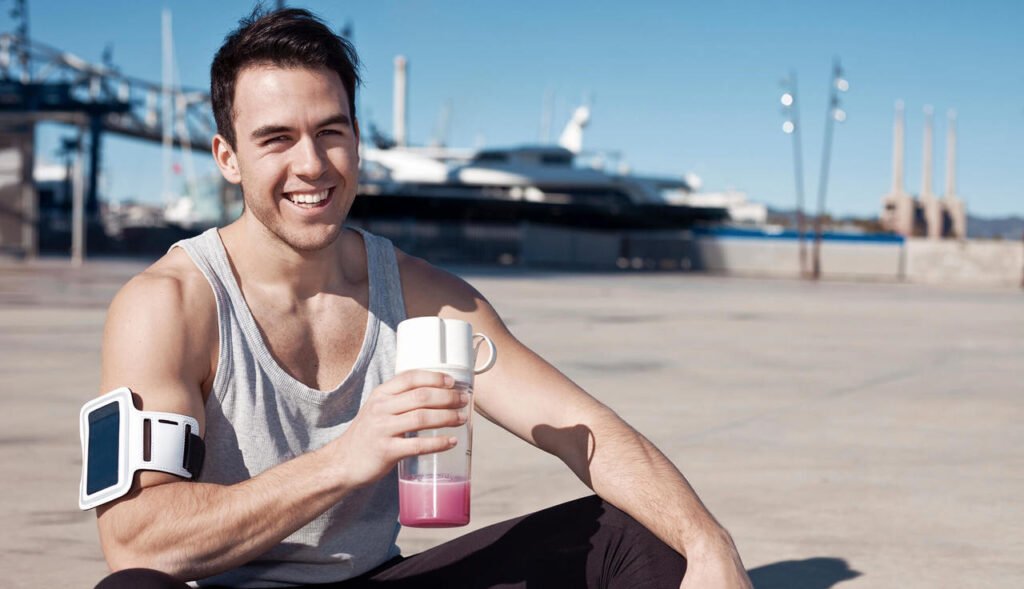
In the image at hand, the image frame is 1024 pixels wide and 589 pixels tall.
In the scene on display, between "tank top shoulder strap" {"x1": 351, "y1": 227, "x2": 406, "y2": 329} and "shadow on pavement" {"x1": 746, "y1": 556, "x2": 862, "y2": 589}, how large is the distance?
163 cm

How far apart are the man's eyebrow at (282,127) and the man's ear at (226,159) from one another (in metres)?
0.11

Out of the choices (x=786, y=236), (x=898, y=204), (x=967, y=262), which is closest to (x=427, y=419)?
(x=967, y=262)

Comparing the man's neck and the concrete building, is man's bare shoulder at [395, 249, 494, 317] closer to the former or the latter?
the man's neck

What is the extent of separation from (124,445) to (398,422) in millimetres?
534

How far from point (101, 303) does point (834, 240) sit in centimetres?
2921

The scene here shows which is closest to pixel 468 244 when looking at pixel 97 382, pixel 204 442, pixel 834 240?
pixel 834 240

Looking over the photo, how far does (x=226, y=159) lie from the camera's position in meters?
2.51

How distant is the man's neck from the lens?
2473mm

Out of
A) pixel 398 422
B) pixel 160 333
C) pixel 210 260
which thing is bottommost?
pixel 398 422

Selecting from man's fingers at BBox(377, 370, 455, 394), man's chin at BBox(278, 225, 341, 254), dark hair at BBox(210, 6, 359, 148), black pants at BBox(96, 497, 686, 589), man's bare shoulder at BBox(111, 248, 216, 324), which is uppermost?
dark hair at BBox(210, 6, 359, 148)

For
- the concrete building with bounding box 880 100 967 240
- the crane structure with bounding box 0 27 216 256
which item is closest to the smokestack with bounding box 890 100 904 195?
the concrete building with bounding box 880 100 967 240

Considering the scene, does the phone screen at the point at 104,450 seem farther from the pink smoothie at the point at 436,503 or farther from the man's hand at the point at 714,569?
the man's hand at the point at 714,569

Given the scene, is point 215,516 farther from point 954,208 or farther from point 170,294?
point 954,208

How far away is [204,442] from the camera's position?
233cm
